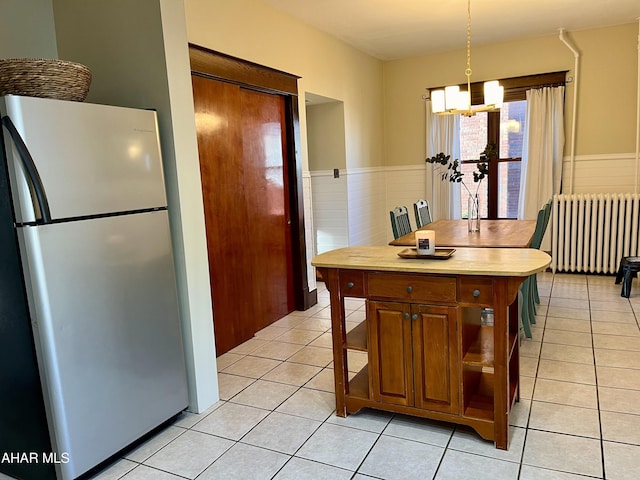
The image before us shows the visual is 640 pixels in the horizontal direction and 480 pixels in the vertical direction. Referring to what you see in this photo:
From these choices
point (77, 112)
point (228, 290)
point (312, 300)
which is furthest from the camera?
point (312, 300)

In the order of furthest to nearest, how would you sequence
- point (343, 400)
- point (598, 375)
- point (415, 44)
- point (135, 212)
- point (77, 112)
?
point (415, 44), point (598, 375), point (343, 400), point (135, 212), point (77, 112)

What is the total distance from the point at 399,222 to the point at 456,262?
181 cm

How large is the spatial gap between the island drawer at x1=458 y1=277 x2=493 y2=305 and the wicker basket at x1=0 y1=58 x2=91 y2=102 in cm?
192

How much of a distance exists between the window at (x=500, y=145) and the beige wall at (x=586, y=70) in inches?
9.6

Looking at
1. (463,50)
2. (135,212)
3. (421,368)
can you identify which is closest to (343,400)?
(421,368)

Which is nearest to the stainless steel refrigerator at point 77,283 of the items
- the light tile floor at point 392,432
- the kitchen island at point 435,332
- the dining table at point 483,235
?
the light tile floor at point 392,432

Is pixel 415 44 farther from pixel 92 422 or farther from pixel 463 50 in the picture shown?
pixel 92 422

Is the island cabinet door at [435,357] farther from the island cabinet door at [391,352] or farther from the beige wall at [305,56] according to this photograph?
the beige wall at [305,56]

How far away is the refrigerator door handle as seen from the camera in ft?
5.82

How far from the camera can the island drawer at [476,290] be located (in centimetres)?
205

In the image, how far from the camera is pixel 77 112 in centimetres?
197

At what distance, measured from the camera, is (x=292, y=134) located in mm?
4277

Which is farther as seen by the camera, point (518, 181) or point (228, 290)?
point (518, 181)

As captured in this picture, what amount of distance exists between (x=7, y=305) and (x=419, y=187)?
5047 mm
